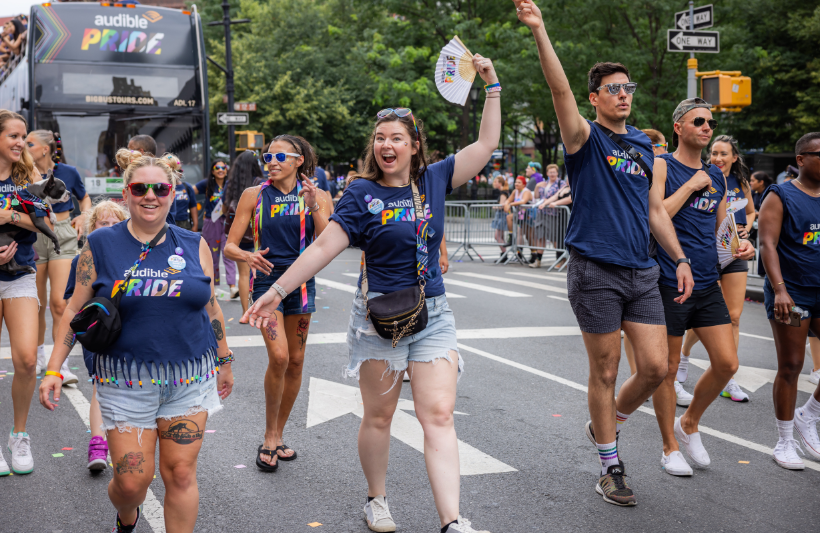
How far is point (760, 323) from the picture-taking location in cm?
1028

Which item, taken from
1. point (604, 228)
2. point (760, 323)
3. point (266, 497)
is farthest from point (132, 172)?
point (760, 323)

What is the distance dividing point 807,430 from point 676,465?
3.55 ft

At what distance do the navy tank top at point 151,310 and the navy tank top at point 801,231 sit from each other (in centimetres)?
359

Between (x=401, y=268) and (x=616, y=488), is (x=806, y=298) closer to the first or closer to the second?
(x=616, y=488)

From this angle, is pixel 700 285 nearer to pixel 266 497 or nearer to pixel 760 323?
pixel 266 497

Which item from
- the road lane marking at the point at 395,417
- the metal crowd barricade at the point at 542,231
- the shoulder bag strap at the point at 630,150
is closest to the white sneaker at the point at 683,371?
the road lane marking at the point at 395,417

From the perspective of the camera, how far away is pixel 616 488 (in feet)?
13.8

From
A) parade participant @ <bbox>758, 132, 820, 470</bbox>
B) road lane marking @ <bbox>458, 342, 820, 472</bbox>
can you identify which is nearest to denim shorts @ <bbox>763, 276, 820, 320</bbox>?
parade participant @ <bbox>758, 132, 820, 470</bbox>

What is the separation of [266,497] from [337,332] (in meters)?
4.82

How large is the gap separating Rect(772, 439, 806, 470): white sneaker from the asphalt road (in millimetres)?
61

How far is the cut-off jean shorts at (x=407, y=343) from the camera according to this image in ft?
11.7

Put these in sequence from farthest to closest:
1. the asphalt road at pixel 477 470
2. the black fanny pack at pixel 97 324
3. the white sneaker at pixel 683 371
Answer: the white sneaker at pixel 683 371 → the asphalt road at pixel 477 470 → the black fanny pack at pixel 97 324

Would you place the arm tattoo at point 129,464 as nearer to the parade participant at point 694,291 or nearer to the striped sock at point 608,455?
the striped sock at point 608,455

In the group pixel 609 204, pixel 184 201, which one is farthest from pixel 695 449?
pixel 184 201
